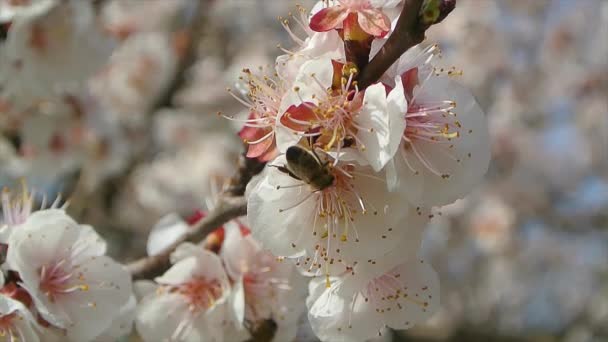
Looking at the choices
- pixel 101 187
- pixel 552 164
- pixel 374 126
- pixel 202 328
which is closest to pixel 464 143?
pixel 374 126

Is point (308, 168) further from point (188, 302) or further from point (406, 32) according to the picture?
point (188, 302)

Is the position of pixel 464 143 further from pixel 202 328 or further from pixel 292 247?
pixel 202 328

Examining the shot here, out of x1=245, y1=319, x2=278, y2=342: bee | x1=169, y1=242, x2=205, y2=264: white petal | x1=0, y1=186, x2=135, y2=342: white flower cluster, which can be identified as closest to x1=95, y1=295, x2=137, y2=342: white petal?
x1=0, y1=186, x2=135, y2=342: white flower cluster

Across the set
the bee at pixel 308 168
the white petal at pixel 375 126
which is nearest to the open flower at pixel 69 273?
the bee at pixel 308 168

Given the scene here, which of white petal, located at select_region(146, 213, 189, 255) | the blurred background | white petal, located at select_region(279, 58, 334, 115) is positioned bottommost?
the blurred background

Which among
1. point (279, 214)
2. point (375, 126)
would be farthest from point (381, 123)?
point (279, 214)

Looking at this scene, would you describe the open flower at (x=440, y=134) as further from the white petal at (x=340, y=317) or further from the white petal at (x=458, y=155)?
the white petal at (x=340, y=317)

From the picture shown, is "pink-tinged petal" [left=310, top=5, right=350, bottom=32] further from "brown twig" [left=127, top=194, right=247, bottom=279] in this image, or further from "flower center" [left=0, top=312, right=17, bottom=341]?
"flower center" [left=0, top=312, right=17, bottom=341]
